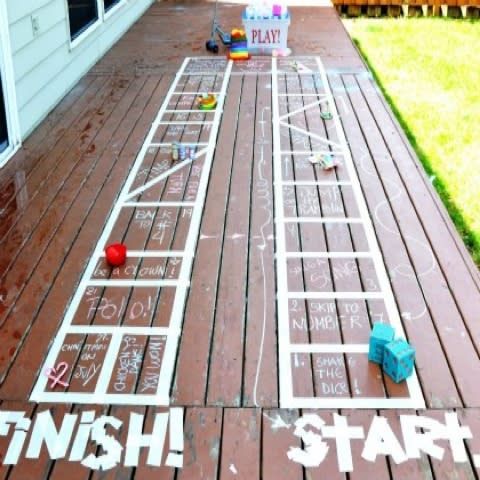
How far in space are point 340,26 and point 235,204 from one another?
506 centimetres

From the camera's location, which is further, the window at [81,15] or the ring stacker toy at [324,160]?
the window at [81,15]

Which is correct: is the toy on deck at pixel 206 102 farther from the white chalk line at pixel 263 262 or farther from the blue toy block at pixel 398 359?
the blue toy block at pixel 398 359

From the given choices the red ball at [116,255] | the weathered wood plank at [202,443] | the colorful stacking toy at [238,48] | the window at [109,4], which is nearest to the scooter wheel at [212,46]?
the colorful stacking toy at [238,48]

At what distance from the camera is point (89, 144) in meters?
4.96

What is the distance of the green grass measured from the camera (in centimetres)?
456

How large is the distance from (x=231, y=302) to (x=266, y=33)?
4.34 meters

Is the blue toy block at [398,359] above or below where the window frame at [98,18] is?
below

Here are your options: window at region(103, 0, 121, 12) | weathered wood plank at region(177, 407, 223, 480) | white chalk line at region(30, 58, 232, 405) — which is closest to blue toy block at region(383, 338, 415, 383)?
weathered wood plank at region(177, 407, 223, 480)

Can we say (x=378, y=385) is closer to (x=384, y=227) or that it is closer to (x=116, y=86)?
(x=384, y=227)

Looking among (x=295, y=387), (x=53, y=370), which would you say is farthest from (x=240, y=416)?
(x=53, y=370)

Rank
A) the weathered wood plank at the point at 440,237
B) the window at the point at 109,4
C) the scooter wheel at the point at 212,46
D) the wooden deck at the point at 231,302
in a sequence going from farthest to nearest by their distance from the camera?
1. the window at the point at 109,4
2. the scooter wheel at the point at 212,46
3. the weathered wood plank at the point at 440,237
4. the wooden deck at the point at 231,302

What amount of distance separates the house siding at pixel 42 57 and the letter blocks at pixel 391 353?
331 centimetres

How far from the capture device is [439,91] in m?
6.37

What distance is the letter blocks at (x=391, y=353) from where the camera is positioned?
2.68 metres
